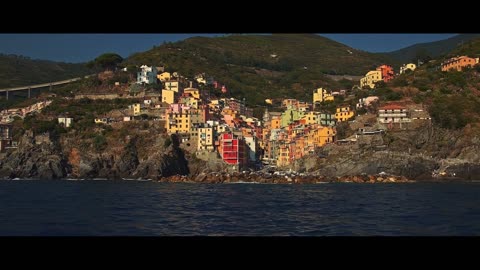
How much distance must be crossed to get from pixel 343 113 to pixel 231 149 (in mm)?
14994

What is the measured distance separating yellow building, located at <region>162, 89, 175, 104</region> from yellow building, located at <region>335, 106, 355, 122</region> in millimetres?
20305

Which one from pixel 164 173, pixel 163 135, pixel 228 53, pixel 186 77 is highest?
pixel 228 53

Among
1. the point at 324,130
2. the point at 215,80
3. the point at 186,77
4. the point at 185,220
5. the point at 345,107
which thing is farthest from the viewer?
the point at 215,80

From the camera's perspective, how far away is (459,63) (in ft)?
227

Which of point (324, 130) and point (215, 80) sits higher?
point (215, 80)

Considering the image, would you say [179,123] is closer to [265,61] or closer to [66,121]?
[66,121]

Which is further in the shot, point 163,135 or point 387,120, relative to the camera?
point 163,135

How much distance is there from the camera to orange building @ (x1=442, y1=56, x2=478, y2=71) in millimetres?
68312

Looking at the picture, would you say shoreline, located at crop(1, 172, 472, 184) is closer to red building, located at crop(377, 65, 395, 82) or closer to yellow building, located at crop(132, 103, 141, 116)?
yellow building, located at crop(132, 103, 141, 116)

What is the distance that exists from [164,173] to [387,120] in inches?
905
